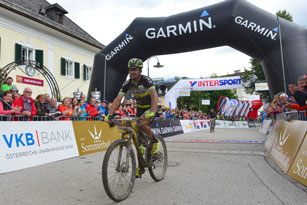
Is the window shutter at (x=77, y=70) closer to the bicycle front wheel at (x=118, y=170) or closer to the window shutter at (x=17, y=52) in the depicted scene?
the window shutter at (x=17, y=52)

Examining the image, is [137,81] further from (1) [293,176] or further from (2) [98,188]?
(1) [293,176]

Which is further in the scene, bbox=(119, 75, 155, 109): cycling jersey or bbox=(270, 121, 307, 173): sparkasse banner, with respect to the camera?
bbox=(270, 121, 307, 173): sparkasse banner

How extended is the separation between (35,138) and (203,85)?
70.4 feet

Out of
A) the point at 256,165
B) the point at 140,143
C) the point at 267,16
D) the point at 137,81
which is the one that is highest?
the point at 267,16

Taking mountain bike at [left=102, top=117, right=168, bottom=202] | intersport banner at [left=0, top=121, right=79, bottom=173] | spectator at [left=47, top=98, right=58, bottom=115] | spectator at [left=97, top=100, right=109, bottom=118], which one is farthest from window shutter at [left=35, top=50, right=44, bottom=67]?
mountain bike at [left=102, top=117, right=168, bottom=202]

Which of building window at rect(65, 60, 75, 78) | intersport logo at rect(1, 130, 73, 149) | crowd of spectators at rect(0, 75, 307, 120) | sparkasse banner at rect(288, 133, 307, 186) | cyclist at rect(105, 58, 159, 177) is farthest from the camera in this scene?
building window at rect(65, 60, 75, 78)

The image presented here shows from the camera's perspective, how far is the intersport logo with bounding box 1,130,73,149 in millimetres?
5729

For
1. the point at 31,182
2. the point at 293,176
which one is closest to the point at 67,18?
the point at 31,182

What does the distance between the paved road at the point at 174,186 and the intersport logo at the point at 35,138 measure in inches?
26.3

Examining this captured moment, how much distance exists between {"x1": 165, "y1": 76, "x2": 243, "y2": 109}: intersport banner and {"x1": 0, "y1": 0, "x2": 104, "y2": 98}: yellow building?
8.68m

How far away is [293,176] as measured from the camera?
4.52 m

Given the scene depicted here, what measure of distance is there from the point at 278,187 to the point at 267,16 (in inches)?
327

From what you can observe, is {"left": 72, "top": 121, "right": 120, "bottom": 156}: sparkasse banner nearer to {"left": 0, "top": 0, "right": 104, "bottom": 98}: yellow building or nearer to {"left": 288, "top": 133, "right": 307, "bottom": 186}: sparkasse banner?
{"left": 288, "top": 133, "right": 307, "bottom": 186}: sparkasse banner

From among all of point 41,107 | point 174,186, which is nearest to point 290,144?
point 174,186
